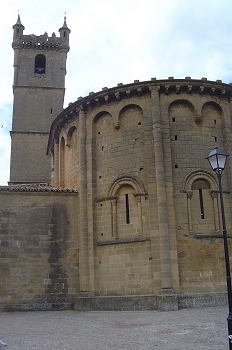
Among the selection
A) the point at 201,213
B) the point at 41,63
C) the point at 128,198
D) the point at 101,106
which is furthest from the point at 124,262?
the point at 41,63

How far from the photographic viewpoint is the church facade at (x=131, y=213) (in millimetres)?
15398

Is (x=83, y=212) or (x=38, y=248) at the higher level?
(x=83, y=212)

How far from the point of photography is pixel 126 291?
15.6m

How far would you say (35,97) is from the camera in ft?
118

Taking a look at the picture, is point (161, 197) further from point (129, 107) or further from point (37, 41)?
point (37, 41)

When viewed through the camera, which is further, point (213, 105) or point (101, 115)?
point (101, 115)

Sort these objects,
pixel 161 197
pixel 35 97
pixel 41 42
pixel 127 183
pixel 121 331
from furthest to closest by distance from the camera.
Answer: pixel 41 42 → pixel 35 97 → pixel 127 183 → pixel 161 197 → pixel 121 331

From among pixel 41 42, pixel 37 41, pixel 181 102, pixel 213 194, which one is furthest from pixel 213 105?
pixel 37 41

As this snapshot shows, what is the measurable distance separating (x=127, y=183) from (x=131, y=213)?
4.22 ft

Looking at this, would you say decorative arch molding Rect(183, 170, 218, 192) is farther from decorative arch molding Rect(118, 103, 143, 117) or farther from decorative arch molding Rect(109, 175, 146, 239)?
decorative arch molding Rect(118, 103, 143, 117)

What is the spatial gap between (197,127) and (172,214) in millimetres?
4221

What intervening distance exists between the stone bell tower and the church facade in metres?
16.1

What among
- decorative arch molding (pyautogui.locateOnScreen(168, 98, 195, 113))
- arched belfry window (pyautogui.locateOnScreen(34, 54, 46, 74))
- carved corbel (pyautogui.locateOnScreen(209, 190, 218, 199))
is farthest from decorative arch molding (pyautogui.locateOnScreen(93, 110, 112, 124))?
arched belfry window (pyautogui.locateOnScreen(34, 54, 46, 74))

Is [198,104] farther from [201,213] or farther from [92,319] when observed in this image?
[92,319]
